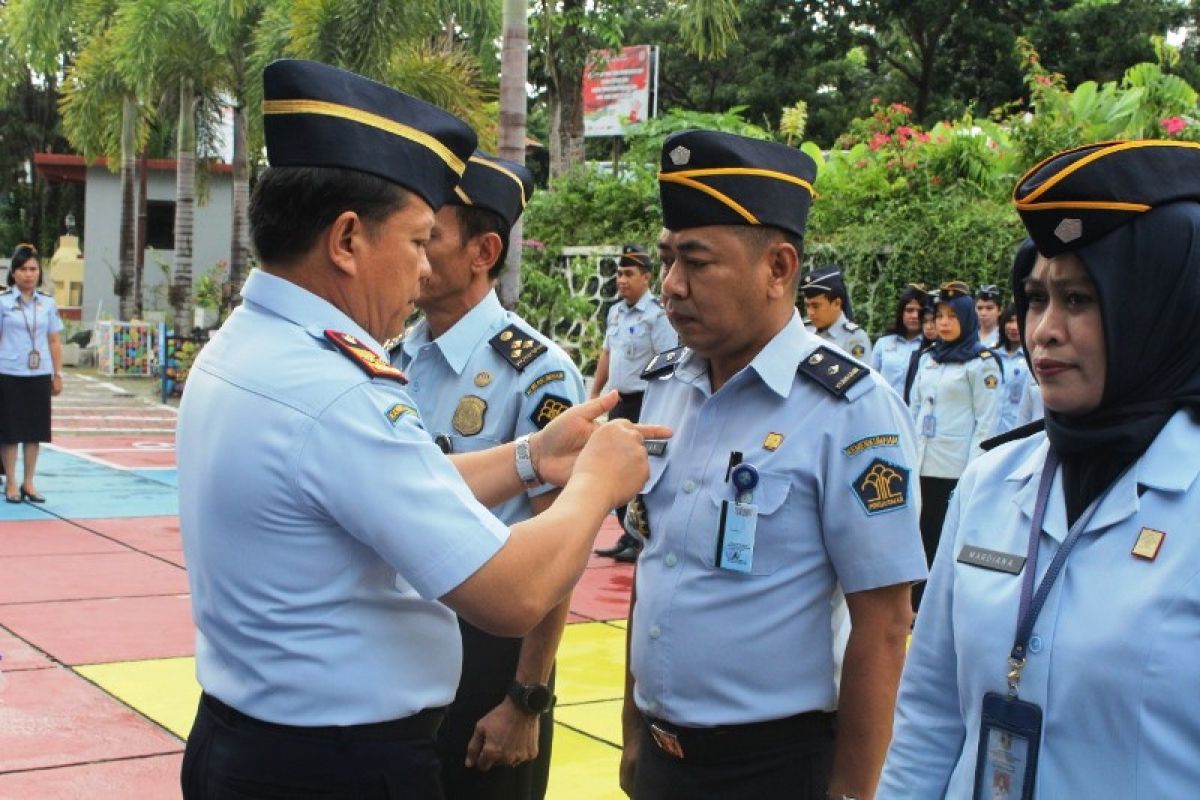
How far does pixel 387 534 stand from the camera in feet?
6.51

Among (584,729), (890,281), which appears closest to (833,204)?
(890,281)

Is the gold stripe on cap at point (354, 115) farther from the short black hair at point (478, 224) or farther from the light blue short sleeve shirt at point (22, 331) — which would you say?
the light blue short sleeve shirt at point (22, 331)

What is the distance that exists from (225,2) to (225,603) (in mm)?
16423

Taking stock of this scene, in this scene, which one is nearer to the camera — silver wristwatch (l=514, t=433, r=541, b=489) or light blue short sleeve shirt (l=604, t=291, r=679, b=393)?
Result: silver wristwatch (l=514, t=433, r=541, b=489)

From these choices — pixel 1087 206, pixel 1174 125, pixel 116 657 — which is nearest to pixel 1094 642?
pixel 1087 206

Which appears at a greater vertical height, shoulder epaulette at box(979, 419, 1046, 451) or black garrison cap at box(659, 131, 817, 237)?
black garrison cap at box(659, 131, 817, 237)

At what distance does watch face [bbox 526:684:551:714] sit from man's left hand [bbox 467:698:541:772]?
18 mm

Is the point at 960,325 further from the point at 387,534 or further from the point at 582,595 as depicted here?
the point at 387,534

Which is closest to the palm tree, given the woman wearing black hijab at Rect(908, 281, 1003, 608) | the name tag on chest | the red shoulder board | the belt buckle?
the woman wearing black hijab at Rect(908, 281, 1003, 608)

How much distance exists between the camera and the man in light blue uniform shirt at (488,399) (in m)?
2.90

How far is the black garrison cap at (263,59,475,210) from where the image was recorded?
→ 2139mm

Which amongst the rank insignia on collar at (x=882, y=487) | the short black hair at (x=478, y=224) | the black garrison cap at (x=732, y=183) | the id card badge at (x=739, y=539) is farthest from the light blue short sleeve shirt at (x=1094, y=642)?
the short black hair at (x=478, y=224)

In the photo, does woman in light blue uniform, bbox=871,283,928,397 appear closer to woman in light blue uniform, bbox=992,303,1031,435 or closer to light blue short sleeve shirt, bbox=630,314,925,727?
woman in light blue uniform, bbox=992,303,1031,435

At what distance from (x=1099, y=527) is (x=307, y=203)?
1244 mm
